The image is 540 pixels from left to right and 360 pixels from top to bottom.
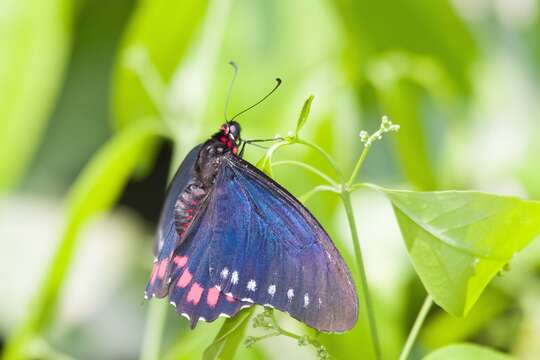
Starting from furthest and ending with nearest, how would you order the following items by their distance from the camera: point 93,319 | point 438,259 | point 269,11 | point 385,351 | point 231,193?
1. point 93,319
2. point 269,11
3. point 385,351
4. point 231,193
5. point 438,259

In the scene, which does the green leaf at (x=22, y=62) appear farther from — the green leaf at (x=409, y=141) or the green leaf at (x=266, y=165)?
the green leaf at (x=266, y=165)

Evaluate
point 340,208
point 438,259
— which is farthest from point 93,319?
point 438,259

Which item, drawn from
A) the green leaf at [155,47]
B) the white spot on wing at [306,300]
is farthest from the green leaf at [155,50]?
the white spot on wing at [306,300]

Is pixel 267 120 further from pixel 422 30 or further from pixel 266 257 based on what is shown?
pixel 266 257

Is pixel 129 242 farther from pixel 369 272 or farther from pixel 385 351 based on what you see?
pixel 385 351

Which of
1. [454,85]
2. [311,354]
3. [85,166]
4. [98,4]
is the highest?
[98,4]

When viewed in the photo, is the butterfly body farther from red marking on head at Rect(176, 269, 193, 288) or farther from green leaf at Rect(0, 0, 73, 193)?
green leaf at Rect(0, 0, 73, 193)
